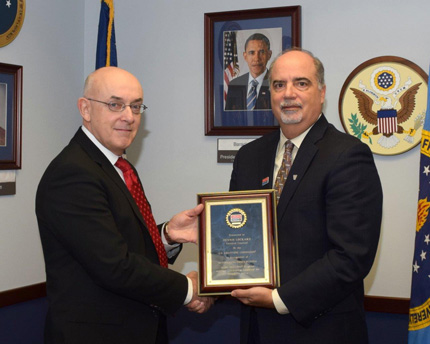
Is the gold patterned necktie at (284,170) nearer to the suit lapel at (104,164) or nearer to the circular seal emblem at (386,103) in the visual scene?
the suit lapel at (104,164)

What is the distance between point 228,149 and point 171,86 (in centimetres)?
72

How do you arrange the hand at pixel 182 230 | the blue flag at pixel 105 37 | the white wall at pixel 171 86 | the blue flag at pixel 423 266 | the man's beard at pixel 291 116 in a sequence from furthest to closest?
the blue flag at pixel 105 37 → the white wall at pixel 171 86 → the blue flag at pixel 423 266 → the hand at pixel 182 230 → the man's beard at pixel 291 116

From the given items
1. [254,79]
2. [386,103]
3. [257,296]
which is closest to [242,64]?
[254,79]

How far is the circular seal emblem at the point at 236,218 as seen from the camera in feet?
7.38

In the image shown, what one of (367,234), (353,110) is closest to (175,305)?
(367,234)

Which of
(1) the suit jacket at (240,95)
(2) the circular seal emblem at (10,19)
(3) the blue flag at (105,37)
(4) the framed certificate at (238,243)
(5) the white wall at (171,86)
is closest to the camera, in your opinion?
(4) the framed certificate at (238,243)

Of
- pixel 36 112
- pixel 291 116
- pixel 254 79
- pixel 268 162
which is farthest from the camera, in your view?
pixel 254 79

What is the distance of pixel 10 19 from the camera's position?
136 inches

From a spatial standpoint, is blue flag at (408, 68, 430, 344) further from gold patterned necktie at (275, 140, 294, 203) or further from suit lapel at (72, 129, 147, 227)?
suit lapel at (72, 129, 147, 227)

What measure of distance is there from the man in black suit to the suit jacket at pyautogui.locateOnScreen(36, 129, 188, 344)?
6.09 feet

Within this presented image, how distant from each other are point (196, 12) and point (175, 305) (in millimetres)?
2567

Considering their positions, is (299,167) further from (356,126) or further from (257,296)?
(356,126)

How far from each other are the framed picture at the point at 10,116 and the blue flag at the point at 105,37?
0.58 metres

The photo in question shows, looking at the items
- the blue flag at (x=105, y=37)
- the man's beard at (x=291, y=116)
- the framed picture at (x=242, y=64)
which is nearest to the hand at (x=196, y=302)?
the man's beard at (x=291, y=116)
